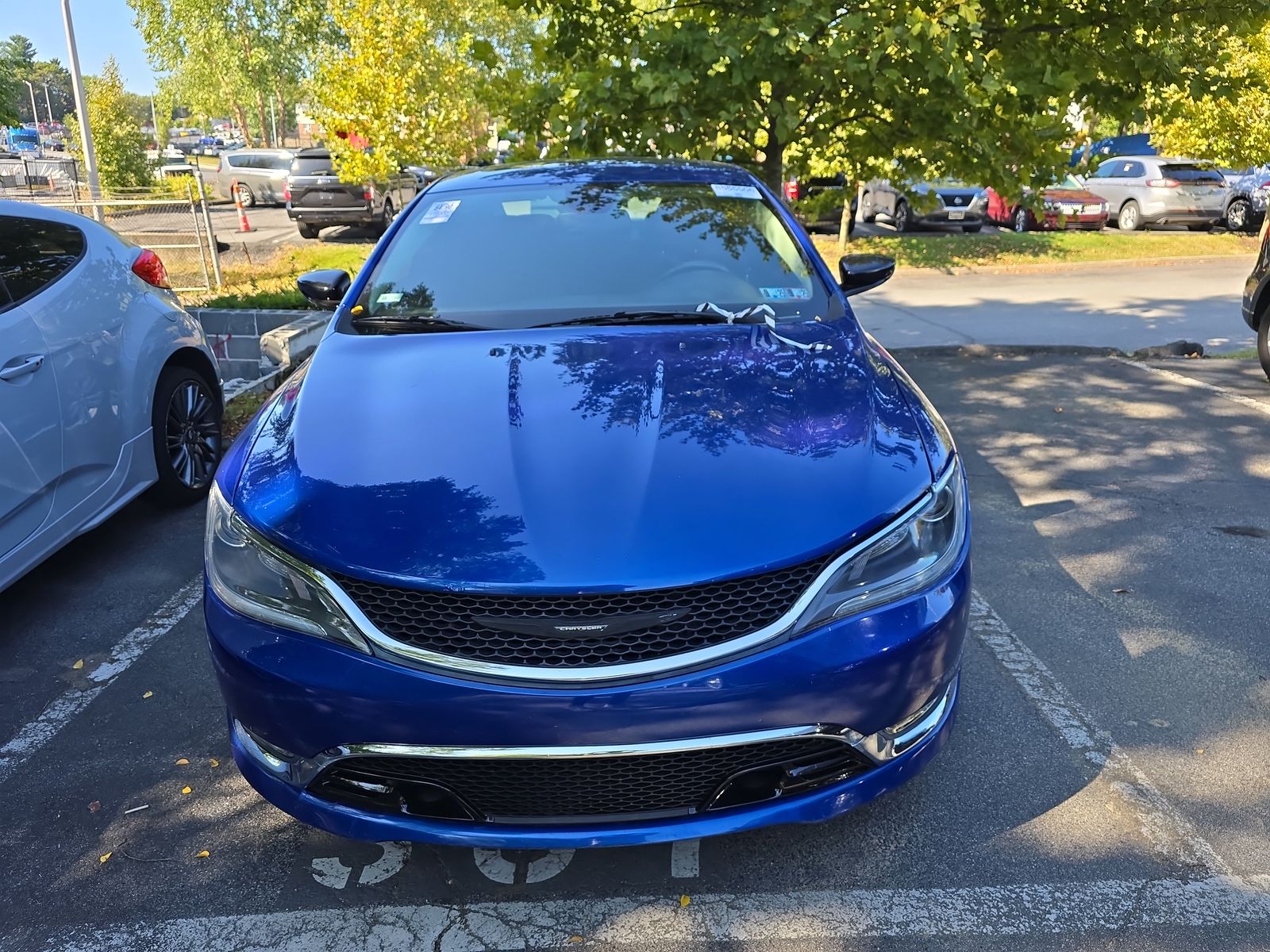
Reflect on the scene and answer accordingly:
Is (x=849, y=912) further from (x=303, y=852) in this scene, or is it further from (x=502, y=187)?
(x=502, y=187)

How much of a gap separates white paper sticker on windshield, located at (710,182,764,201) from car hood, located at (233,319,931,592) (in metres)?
1.15

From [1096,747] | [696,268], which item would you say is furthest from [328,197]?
[1096,747]

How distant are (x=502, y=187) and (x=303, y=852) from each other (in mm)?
2635

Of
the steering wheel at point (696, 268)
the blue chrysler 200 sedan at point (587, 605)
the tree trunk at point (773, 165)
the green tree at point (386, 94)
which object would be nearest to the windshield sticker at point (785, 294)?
the steering wheel at point (696, 268)

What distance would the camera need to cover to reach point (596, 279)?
3607mm

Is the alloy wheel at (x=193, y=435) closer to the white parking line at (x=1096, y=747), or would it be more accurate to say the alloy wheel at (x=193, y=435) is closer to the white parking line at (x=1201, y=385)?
the white parking line at (x=1096, y=747)

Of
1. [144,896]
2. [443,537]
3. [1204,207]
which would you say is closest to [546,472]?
[443,537]

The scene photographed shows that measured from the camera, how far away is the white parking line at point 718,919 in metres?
2.39

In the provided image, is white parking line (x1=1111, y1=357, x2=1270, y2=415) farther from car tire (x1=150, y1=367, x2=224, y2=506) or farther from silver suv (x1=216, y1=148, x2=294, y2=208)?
silver suv (x1=216, y1=148, x2=294, y2=208)

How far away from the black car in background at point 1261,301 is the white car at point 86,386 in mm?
7253

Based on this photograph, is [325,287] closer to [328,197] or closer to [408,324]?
[408,324]

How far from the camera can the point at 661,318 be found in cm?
337

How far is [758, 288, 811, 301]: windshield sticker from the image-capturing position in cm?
360

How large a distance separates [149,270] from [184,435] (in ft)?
2.74
